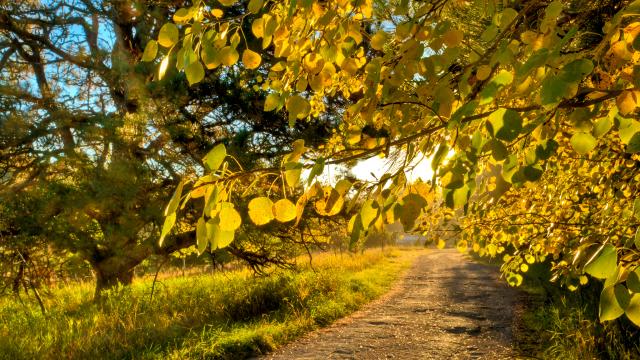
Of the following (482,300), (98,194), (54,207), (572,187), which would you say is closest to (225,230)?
(572,187)

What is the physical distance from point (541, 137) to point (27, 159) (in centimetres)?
692

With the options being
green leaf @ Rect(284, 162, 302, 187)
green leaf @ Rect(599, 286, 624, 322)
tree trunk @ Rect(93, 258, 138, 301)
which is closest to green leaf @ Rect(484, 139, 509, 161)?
green leaf @ Rect(599, 286, 624, 322)

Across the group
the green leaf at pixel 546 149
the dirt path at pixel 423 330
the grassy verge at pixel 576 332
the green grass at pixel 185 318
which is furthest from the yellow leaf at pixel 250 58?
the dirt path at pixel 423 330

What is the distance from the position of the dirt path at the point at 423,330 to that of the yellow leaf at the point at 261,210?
501 centimetres

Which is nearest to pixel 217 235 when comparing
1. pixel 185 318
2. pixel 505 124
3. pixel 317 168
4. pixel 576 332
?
pixel 317 168

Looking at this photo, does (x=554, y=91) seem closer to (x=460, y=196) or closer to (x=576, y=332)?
(x=460, y=196)

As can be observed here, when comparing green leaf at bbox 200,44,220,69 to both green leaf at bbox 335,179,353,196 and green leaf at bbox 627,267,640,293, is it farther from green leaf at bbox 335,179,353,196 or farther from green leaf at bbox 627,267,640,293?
green leaf at bbox 627,267,640,293

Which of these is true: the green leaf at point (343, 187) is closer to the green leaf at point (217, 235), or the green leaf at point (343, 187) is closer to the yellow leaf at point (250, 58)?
the green leaf at point (217, 235)

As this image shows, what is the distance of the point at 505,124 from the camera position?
0.94m

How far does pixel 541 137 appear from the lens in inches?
53.7

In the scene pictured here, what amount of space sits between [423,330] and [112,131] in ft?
17.6

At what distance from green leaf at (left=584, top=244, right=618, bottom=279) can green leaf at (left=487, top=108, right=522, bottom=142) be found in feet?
0.88

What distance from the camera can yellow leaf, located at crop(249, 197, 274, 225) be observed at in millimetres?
1163

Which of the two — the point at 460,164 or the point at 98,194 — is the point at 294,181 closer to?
the point at 460,164
